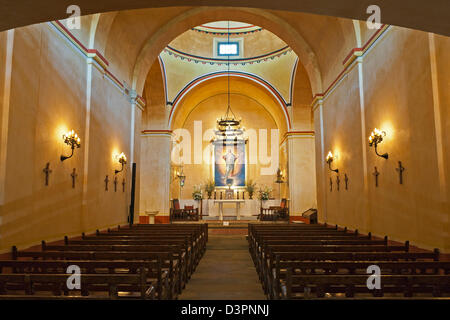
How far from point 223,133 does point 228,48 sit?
15.3ft

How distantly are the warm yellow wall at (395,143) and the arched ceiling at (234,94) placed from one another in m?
8.87

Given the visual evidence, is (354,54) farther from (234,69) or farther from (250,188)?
(250,188)

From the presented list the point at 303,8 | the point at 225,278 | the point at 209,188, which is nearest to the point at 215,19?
the point at 303,8

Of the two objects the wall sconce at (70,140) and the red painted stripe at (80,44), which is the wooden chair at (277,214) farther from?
the wall sconce at (70,140)

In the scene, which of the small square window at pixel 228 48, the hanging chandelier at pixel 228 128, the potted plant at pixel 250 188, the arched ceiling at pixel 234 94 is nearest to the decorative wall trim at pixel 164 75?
the arched ceiling at pixel 234 94

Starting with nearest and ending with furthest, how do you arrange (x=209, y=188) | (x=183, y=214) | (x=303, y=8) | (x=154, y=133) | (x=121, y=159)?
(x=303, y=8) → (x=121, y=159) → (x=154, y=133) → (x=183, y=214) → (x=209, y=188)

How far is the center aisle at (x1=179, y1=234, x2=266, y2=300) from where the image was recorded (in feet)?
15.5

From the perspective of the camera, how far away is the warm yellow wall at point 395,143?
481 centimetres

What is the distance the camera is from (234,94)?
2023 cm

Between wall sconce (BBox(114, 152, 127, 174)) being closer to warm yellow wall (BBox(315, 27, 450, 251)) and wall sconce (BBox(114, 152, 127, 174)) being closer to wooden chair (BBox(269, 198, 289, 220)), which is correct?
warm yellow wall (BBox(315, 27, 450, 251))

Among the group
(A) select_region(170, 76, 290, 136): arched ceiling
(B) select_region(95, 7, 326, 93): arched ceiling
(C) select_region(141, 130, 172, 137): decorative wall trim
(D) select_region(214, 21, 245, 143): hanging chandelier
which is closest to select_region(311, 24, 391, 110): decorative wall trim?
(B) select_region(95, 7, 326, 93): arched ceiling

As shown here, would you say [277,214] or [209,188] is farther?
[209,188]

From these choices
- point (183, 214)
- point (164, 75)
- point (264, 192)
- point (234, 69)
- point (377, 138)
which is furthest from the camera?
point (264, 192)
